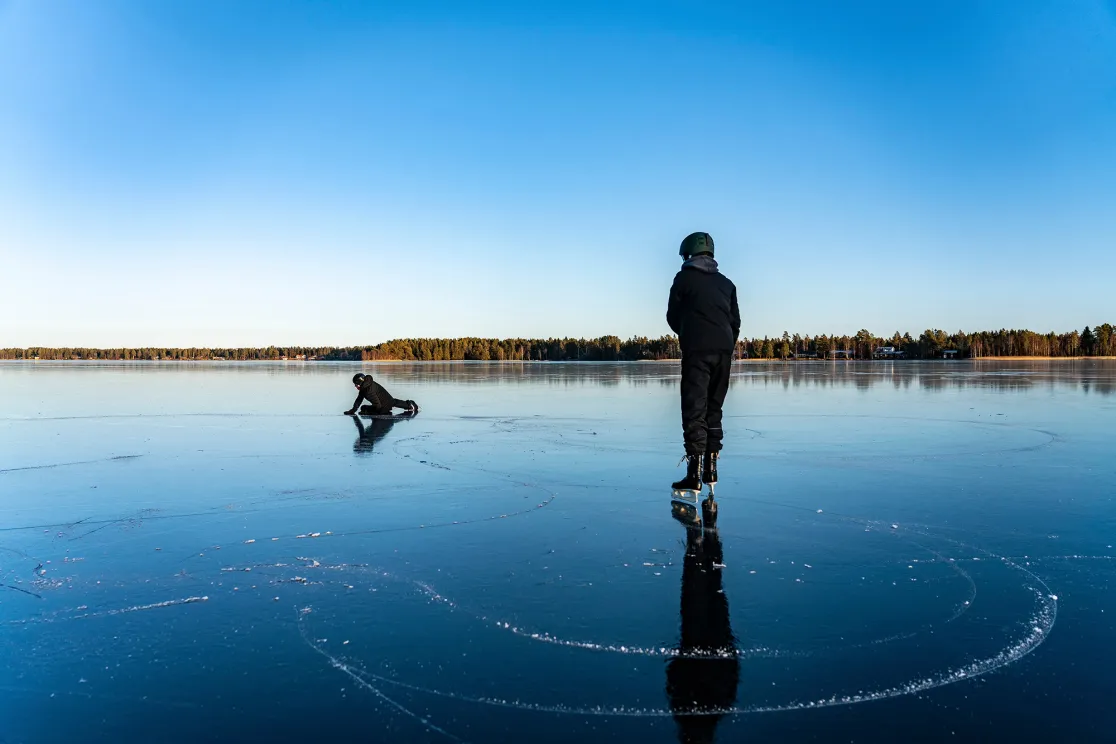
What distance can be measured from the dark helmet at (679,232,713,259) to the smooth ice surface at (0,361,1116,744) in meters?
2.30

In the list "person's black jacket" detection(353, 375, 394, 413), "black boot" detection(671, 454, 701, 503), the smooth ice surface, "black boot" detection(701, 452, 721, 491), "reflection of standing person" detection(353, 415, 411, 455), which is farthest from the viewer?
"person's black jacket" detection(353, 375, 394, 413)

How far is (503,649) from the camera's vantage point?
3.20 metres

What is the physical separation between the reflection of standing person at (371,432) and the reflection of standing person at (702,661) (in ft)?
22.4

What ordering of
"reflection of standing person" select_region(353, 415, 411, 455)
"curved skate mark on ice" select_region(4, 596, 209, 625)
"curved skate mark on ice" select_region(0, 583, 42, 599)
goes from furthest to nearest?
"reflection of standing person" select_region(353, 415, 411, 455), "curved skate mark on ice" select_region(0, 583, 42, 599), "curved skate mark on ice" select_region(4, 596, 209, 625)

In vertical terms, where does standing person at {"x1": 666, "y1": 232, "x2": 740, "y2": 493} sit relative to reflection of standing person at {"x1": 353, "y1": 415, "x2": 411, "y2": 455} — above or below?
above

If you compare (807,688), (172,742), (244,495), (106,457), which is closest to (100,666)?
(172,742)

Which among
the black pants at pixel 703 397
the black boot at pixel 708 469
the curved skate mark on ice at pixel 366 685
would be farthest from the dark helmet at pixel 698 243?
the curved skate mark on ice at pixel 366 685

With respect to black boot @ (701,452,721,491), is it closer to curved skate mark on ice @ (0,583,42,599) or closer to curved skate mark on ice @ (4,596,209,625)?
curved skate mark on ice @ (4,596,209,625)

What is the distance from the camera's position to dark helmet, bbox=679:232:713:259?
21.2 feet

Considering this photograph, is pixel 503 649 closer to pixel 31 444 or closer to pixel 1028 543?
pixel 1028 543

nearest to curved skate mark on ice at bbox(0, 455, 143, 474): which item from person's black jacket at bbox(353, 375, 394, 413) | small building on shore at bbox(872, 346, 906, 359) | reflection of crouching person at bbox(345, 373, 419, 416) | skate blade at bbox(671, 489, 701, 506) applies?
reflection of crouching person at bbox(345, 373, 419, 416)

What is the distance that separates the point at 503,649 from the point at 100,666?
1.72 meters

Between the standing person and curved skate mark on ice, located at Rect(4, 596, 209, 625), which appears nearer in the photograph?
curved skate mark on ice, located at Rect(4, 596, 209, 625)

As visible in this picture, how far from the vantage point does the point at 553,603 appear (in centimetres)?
379
